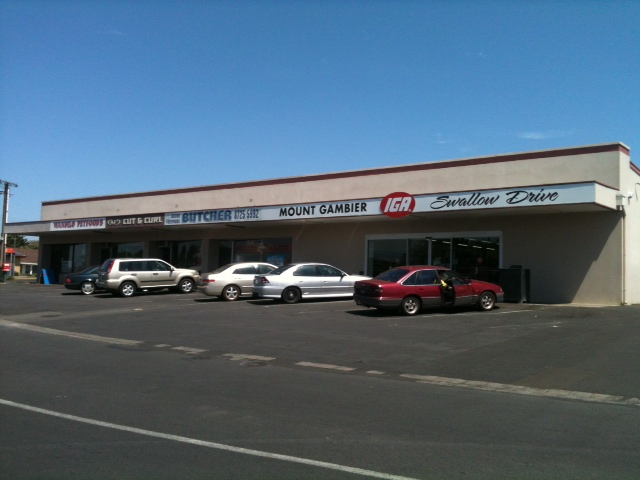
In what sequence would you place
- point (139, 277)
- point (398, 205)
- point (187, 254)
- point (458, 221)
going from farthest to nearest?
point (187, 254) < point (139, 277) < point (458, 221) < point (398, 205)

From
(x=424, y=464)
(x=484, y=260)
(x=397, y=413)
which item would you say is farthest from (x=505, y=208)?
(x=424, y=464)

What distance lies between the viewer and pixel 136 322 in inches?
680

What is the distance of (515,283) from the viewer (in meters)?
20.7

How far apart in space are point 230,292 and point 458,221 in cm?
971

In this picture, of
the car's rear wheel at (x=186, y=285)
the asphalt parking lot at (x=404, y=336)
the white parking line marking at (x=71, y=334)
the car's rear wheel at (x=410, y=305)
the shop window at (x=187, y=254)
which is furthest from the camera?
the shop window at (x=187, y=254)

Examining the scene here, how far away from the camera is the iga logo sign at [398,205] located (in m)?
22.4

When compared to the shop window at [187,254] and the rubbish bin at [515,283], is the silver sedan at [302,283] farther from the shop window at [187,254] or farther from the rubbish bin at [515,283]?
the shop window at [187,254]

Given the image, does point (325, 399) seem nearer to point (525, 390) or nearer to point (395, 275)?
point (525, 390)

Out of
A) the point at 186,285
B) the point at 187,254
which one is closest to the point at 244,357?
the point at 186,285

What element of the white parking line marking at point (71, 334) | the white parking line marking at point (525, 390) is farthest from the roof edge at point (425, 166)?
the white parking line marking at point (71, 334)

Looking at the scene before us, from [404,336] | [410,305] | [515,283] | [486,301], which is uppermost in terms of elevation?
[515,283]

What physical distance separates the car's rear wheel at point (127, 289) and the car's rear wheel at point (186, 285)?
2.15m

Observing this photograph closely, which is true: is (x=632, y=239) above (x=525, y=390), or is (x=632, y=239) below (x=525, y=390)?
above

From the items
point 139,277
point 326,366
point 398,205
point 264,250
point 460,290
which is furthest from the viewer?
point 264,250
